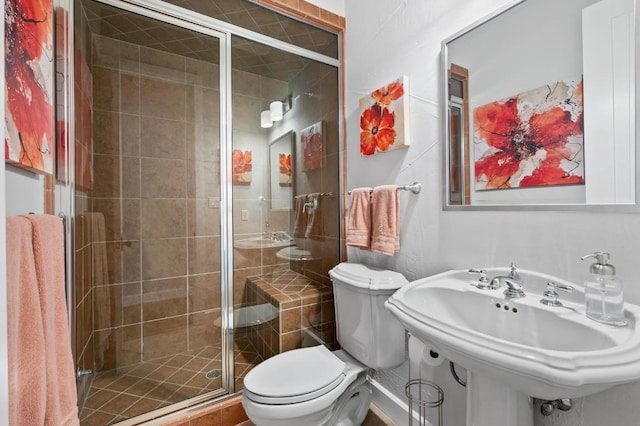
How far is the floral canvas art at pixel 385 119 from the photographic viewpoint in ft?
4.48

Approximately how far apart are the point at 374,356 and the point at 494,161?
38.2 inches

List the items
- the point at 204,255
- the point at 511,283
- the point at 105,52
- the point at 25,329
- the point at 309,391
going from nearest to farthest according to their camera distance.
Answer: the point at 25,329 < the point at 511,283 < the point at 309,391 < the point at 105,52 < the point at 204,255

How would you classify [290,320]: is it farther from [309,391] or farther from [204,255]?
[204,255]

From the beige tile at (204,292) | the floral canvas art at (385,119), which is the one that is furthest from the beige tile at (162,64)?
the beige tile at (204,292)

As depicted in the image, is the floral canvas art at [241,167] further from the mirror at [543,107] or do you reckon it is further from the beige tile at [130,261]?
the mirror at [543,107]

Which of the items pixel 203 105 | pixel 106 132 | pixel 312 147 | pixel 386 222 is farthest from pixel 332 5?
pixel 106 132

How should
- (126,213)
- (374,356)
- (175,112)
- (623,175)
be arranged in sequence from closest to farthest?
(623,175) < (374,356) < (126,213) < (175,112)

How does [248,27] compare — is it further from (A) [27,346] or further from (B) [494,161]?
(A) [27,346]

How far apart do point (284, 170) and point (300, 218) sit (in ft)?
1.14

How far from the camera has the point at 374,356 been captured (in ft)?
4.20

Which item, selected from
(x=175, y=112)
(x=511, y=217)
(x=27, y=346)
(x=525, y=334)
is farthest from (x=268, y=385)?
(x=175, y=112)

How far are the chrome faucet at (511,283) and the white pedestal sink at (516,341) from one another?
2cm

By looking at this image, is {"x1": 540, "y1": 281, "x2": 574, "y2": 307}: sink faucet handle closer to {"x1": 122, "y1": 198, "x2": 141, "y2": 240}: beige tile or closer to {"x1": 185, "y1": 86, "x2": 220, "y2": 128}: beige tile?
{"x1": 185, "y1": 86, "x2": 220, "y2": 128}: beige tile

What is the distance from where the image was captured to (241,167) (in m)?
1.73
